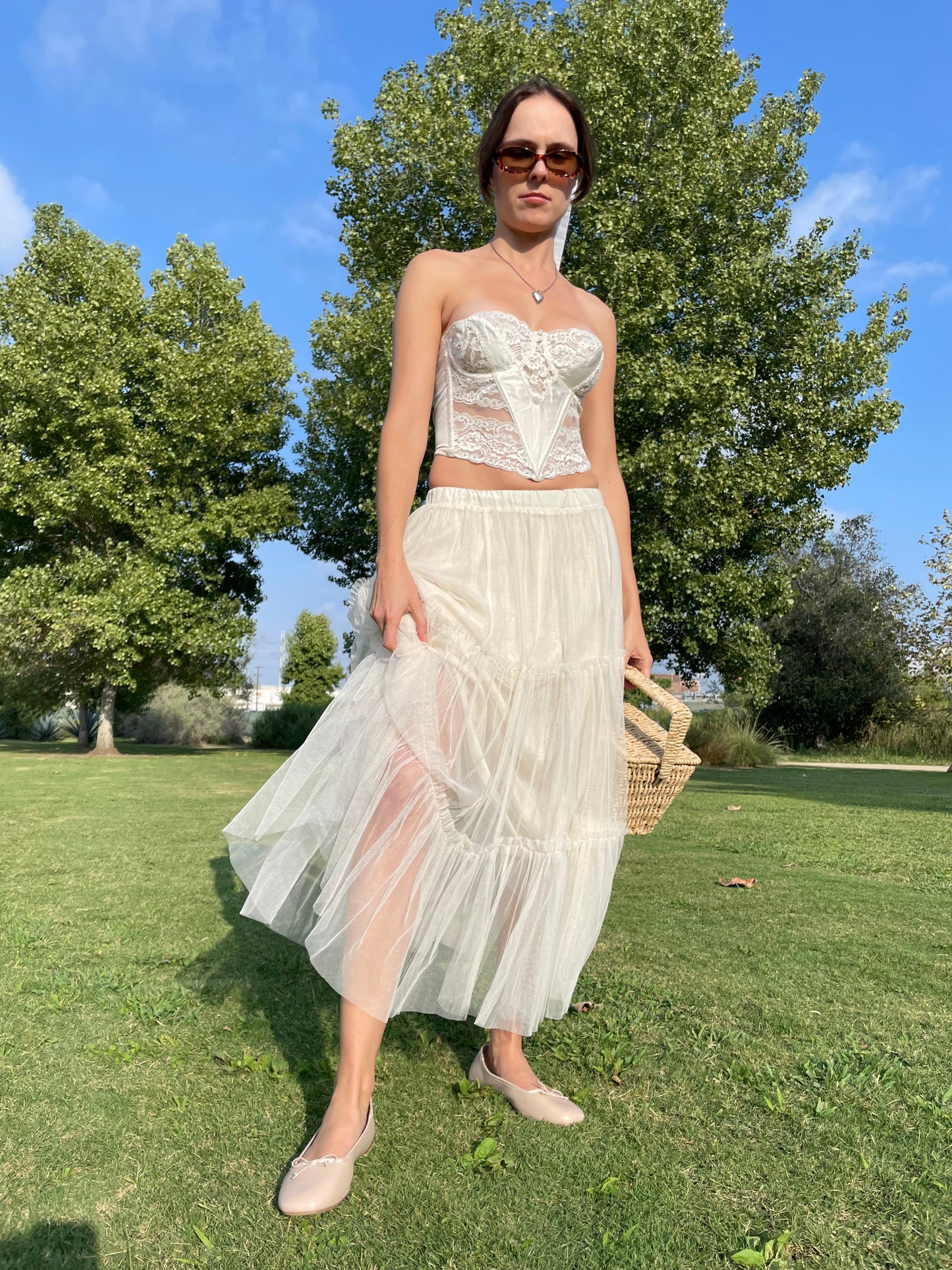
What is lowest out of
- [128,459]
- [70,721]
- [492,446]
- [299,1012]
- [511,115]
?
[70,721]

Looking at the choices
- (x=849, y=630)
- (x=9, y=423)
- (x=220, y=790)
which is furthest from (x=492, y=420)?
(x=849, y=630)

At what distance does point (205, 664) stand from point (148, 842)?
16.7m

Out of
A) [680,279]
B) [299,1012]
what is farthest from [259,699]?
[299,1012]

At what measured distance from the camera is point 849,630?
25.9m

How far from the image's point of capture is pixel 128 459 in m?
19.7

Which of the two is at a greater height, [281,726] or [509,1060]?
[509,1060]

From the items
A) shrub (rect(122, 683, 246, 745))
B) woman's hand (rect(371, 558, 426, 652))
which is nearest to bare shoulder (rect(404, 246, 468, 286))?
woman's hand (rect(371, 558, 426, 652))

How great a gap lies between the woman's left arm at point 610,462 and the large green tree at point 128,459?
18.3 m

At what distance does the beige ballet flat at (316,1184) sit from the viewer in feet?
5.98

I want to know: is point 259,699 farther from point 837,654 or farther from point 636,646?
point 636,646

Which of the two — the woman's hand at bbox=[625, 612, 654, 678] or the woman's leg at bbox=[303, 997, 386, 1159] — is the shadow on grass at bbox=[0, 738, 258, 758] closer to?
the woman's hand at bbox=[625, 612, 654, 678]

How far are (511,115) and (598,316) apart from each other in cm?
56

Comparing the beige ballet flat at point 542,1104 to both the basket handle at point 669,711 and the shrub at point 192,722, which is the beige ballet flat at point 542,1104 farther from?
the shrub at point 192,722

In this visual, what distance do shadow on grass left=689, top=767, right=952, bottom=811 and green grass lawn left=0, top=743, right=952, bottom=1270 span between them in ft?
20.7
